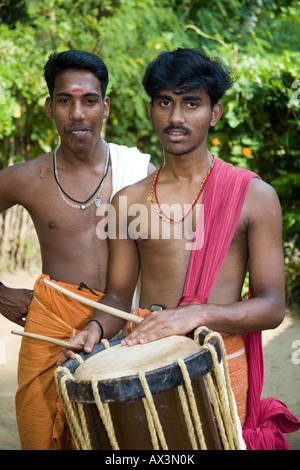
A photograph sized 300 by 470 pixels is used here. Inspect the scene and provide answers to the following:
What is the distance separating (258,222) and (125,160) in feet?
3.57

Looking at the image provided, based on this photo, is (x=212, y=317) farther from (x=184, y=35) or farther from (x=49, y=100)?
(x=184, y=35)

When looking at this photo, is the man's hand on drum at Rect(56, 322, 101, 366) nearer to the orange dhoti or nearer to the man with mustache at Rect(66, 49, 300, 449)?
the man with mustache at Rect(66, 49, 300, 449)

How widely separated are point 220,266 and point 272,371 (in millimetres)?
3345

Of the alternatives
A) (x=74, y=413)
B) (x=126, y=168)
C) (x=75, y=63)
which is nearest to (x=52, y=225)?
(x=126, y=168)

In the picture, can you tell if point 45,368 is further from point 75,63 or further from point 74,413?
point 75,63

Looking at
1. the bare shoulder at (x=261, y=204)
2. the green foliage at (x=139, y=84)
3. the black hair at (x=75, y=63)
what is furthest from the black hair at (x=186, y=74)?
the green foliage at (x=139, y=84)

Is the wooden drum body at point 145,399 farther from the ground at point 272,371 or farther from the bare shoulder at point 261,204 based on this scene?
the ground at point 272,371

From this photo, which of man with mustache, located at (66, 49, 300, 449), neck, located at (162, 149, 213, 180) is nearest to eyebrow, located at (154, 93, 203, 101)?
man with mustache, located at (66, 49, 300, 449)

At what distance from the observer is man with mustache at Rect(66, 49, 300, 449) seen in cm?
250

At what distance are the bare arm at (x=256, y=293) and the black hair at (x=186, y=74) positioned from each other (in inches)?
18.4

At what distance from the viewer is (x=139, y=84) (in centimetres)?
759

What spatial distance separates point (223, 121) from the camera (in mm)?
6688

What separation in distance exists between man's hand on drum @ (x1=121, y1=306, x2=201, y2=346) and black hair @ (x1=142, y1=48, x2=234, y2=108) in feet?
3.13

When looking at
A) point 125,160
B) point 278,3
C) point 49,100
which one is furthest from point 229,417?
point 278,3
